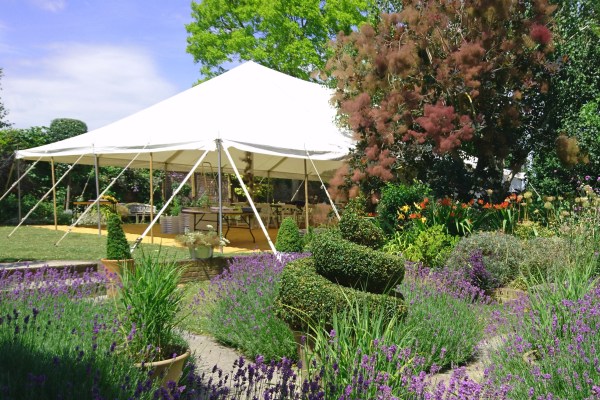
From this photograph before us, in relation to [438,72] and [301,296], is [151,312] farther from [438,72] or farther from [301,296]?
[438,72]

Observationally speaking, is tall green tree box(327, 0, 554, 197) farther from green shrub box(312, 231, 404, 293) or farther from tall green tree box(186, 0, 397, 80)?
tall green tree box(186, 0, 397, 80)

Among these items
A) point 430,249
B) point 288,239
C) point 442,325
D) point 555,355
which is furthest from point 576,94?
point 555,355

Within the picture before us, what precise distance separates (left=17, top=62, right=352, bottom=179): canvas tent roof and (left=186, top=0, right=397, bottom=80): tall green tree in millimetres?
7678

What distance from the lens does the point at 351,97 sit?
40.3 feet

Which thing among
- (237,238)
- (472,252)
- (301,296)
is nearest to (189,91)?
(237,238)

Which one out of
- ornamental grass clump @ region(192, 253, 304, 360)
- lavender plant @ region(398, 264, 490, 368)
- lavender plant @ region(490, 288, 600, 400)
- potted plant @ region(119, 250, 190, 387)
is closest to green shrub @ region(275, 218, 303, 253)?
ornamental grass clump @ region(192, 253, 304, 360)

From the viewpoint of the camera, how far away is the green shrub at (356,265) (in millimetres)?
4043

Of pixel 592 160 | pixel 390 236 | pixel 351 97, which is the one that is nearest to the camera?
pixel 390 236

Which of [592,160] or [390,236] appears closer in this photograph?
[390,236]

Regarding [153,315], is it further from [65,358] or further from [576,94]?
[576,94]

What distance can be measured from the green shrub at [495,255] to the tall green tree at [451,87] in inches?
131

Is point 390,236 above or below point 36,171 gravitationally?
below

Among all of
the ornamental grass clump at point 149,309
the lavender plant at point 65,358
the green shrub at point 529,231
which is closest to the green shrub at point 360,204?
the green shrub at point 529,231

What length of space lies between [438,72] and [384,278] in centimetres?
730
